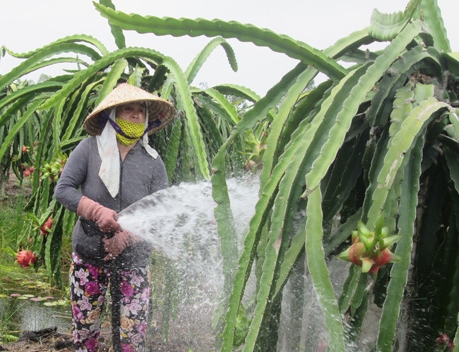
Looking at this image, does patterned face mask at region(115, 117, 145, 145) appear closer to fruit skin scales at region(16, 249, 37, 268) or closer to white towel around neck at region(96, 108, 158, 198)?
white towel around neck at region(96, 108, 158, 198)

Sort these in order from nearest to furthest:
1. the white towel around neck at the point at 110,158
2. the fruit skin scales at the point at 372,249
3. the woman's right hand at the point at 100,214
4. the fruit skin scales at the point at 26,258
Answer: the fruit skin scales at the point at 372,249 → the woman's right hand at the point at 100,214 → the white towel around neck at the point at 110,158 → the fruit skin scales at the point at 26,258

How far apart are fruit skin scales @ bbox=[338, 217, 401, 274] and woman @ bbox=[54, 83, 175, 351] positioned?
1248mm

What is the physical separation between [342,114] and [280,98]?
0.32m

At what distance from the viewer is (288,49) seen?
4.99 feet

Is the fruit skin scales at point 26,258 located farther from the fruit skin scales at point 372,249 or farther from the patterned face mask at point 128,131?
the fruit skin scales at point 372,249

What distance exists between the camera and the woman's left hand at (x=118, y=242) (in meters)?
2.15

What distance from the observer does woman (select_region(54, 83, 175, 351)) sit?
2252mm

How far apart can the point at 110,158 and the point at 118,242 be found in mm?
335

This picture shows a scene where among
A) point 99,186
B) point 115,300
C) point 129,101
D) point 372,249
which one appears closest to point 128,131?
point 129,101

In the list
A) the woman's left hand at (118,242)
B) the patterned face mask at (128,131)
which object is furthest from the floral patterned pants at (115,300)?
the patterned face mask at (128,131)

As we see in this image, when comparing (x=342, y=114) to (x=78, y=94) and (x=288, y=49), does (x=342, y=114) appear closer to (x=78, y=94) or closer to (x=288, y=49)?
(x=288, y=49)

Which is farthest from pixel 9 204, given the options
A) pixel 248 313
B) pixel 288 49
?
pixel 288 49

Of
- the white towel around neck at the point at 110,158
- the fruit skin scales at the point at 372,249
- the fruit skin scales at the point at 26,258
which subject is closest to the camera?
the fruit skin scales at the point at 372,249

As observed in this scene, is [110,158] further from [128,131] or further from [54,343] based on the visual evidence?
[54,343]
